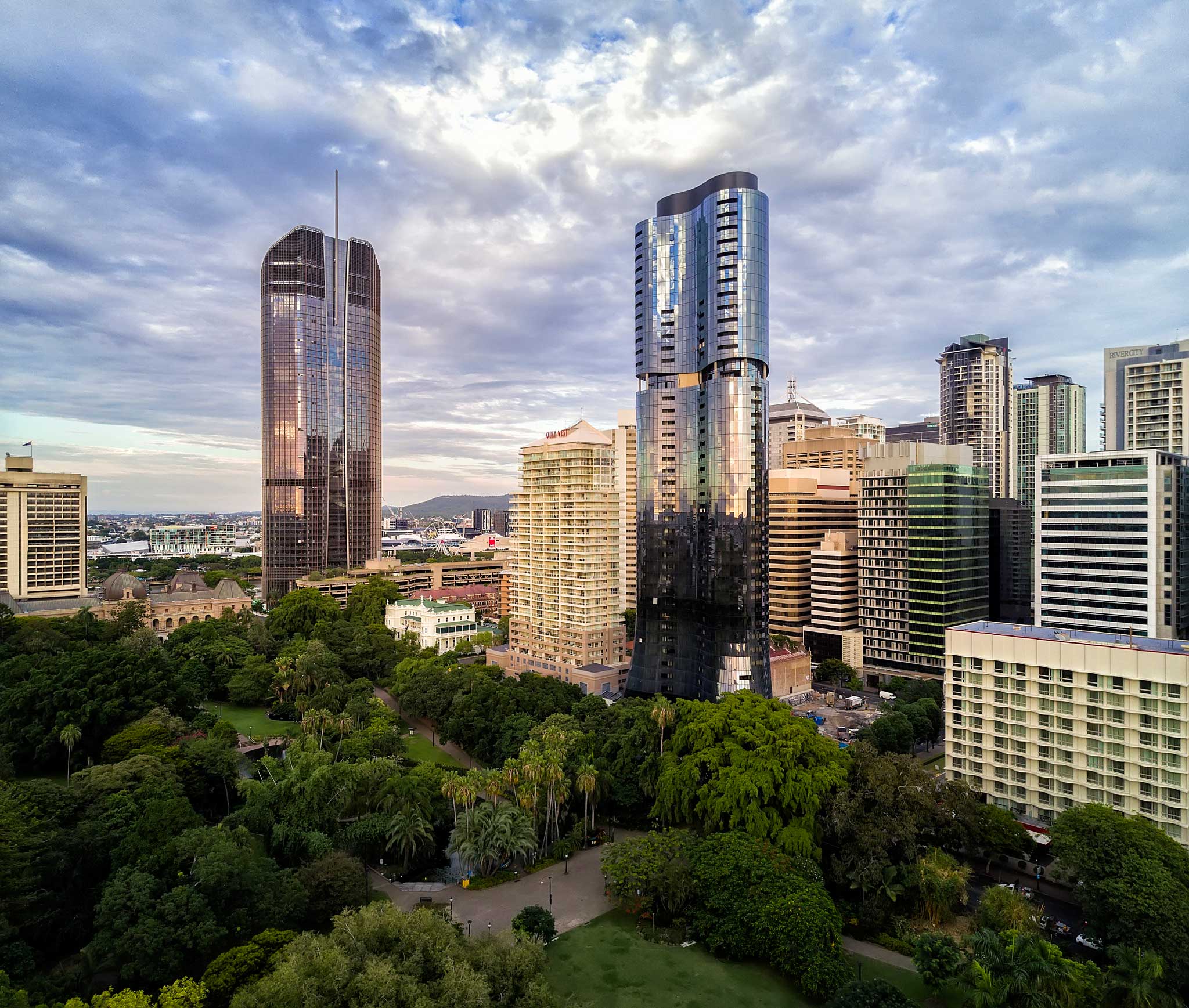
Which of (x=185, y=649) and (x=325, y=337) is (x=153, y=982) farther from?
(x=325, y=337)

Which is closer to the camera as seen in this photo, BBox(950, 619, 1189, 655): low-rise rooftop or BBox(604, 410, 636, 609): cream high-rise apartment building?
BBox(950, 619, 1189, 655): low-rise rooftop

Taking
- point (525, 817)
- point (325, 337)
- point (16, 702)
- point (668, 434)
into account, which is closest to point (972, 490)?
point (668, 434)

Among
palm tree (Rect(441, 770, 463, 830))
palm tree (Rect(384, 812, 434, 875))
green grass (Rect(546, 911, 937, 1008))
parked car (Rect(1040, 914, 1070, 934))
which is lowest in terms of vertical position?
green grass (Rect(546, 911, 937, 1008))

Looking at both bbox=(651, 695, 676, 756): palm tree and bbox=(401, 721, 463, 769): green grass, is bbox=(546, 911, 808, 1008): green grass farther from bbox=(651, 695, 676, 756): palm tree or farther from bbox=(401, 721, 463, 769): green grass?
bbox=(401, 721, 463, 769): green grass

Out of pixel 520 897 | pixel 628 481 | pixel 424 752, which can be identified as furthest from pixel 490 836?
pixel 628 481

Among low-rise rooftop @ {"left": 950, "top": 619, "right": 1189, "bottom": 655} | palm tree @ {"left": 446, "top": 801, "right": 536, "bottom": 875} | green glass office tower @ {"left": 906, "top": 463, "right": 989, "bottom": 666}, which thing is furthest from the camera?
green glass office tower @ {"left": 906, "top": 463, "right": 989, "bottom": 666}

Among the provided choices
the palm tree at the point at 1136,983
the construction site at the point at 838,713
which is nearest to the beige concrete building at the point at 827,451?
the construction site at the point at 838,713

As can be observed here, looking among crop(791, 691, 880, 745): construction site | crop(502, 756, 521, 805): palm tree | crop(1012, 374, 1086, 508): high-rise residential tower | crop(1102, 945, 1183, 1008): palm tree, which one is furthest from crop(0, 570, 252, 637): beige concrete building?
crop(1012, 374, 1086, 508): high-rise residential tower
